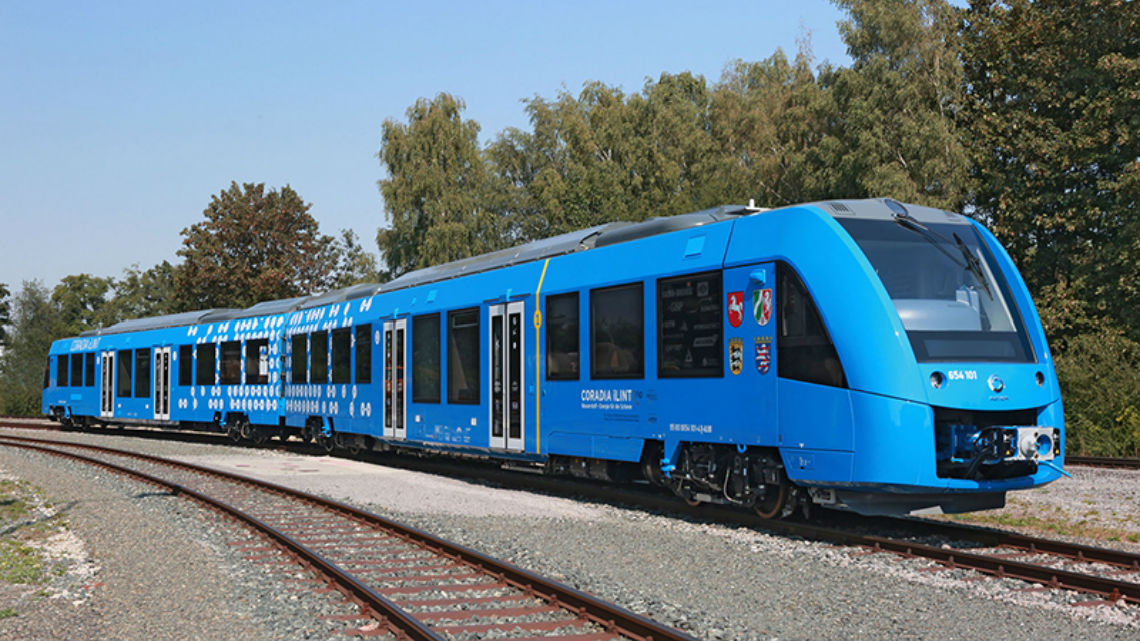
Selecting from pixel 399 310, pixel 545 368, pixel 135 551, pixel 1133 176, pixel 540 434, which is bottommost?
pixel 135 551

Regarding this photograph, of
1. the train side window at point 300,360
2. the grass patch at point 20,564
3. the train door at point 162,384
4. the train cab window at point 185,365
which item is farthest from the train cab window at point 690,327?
the train door at point 162,384

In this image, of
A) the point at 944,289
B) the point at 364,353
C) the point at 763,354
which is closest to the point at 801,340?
the point at 763,354

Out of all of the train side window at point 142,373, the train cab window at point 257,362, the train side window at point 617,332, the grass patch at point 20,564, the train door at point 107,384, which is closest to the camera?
the grass patch at point 20,564

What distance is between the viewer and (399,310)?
18953 mm

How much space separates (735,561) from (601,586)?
1.59 meters

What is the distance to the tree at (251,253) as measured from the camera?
2379 inches

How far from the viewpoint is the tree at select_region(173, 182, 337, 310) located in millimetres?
60438

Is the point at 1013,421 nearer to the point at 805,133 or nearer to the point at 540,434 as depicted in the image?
the point at 540,434

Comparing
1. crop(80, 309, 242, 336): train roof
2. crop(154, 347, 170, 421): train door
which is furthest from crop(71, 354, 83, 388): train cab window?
crop(154, 347, 170, 421): train door

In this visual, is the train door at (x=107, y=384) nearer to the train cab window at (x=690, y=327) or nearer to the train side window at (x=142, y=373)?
the train side window at (x=142, y=373)

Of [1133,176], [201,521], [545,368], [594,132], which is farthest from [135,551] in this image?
[594,132]

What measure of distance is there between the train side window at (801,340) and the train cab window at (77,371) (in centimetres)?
3046

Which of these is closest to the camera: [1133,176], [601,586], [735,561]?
[601,586]

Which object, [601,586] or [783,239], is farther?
[783,239]
